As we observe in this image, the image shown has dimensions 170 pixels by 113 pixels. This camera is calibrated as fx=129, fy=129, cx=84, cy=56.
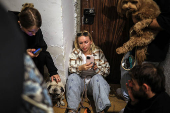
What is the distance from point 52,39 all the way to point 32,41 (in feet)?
0.77

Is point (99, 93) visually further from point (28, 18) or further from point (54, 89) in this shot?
point (28, 18)

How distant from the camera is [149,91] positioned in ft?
3.02

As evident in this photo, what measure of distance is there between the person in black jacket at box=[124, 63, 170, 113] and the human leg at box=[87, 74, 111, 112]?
1.49ft

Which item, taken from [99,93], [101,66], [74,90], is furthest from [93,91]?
[101,66]

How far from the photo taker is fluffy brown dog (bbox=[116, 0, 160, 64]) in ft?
3.45

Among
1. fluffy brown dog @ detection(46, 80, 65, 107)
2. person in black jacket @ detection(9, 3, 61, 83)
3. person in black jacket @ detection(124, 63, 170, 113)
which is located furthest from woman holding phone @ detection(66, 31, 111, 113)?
person in black jacket @ detection(124, 63, 170, 113)

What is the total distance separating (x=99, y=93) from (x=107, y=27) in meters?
0.85

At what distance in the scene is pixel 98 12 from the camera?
165 cm

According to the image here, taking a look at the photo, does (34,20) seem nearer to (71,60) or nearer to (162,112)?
(71,60)

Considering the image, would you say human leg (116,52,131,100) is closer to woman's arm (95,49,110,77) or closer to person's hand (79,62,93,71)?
woman's arm (95,49,110,77)

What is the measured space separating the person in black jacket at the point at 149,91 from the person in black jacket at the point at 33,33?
34.5 inches

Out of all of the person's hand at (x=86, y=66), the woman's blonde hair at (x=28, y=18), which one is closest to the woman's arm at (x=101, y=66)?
the person's hand at (x=86, y=66)

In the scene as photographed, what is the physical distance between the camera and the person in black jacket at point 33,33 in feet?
3.47

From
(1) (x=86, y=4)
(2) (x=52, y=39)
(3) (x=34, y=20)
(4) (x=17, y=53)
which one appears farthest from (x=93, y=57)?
(4) (x=17, y=53)
